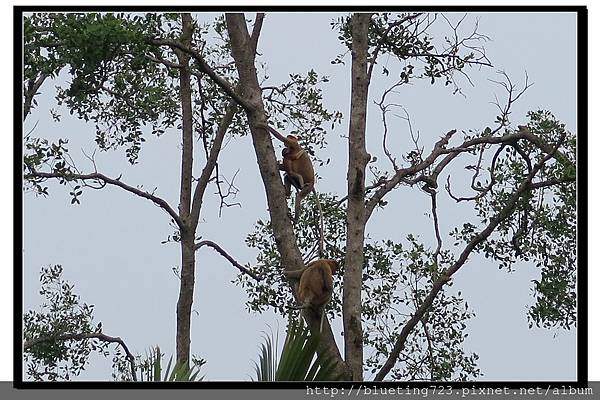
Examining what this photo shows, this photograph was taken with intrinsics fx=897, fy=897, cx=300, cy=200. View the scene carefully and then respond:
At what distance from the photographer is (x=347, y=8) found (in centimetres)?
467

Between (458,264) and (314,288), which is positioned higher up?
A: (458,264)

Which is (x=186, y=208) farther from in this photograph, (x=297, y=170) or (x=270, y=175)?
(x=270, y=175)

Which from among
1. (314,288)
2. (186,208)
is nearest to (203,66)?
(314,288)

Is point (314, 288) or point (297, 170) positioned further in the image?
point (297, 170)

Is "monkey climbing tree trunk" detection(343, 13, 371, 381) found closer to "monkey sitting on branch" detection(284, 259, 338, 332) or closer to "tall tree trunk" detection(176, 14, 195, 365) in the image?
"monkey sitting on branch" detection(284, 259, 338, 332)

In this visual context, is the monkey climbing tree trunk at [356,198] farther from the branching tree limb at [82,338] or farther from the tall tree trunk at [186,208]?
the tall tree trunk at [186,208]

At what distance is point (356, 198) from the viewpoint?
A: 5.48 metres

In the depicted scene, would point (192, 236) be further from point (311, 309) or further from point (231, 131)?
point (311, 309)

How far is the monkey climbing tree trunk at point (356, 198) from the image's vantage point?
5.36 m

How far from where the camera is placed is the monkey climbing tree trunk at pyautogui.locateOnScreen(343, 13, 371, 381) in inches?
211

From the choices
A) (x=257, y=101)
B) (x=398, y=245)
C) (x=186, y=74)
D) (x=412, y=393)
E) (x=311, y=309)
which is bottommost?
(x=412, y=393)

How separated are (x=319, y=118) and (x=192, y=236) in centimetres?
160

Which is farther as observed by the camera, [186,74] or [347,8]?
[186,74]

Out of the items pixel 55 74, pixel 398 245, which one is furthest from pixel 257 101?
pixel 398 245
